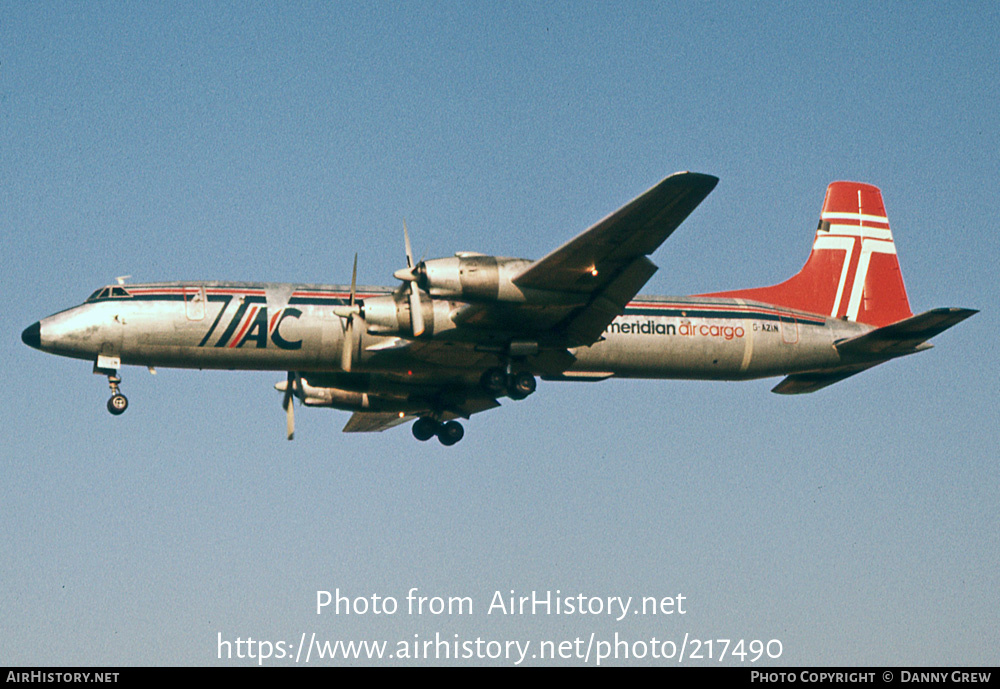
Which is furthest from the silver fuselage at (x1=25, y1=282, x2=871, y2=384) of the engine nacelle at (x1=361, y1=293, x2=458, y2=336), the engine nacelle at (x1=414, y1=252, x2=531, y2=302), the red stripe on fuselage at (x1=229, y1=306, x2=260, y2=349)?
the engine nacelle at (x1=414, y1=252, x2=531, y2=302)

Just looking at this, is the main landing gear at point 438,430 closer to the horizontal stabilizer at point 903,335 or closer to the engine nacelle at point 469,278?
the engine nacelle at point 469,278

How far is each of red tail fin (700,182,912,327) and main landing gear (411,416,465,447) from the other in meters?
8.17

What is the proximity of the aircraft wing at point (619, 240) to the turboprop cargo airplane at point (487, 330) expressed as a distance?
39 millimetres

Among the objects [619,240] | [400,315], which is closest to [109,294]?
[400,315]

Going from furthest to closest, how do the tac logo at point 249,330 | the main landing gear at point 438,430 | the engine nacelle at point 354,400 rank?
the main landing gear at point 438,430 < the engine nacelle at point 354,400 < the tac logo at point 249,330

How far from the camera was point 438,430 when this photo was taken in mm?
32938

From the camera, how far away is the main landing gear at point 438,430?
3294 centimetres

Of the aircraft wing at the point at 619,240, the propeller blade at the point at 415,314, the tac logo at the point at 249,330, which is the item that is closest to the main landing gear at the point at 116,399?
the tac logo at the point at 249,330

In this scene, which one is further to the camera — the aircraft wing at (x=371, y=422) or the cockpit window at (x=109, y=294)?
the aircraft wing at (x=371, y=422)

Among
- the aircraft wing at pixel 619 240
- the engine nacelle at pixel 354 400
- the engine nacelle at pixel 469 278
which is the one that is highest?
the aircraft wing at pixel 619 240

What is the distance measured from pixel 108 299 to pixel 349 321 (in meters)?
6.01

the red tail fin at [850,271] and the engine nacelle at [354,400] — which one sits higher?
the red tail fin at [850,271]

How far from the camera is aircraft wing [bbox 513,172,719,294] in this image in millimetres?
23766
